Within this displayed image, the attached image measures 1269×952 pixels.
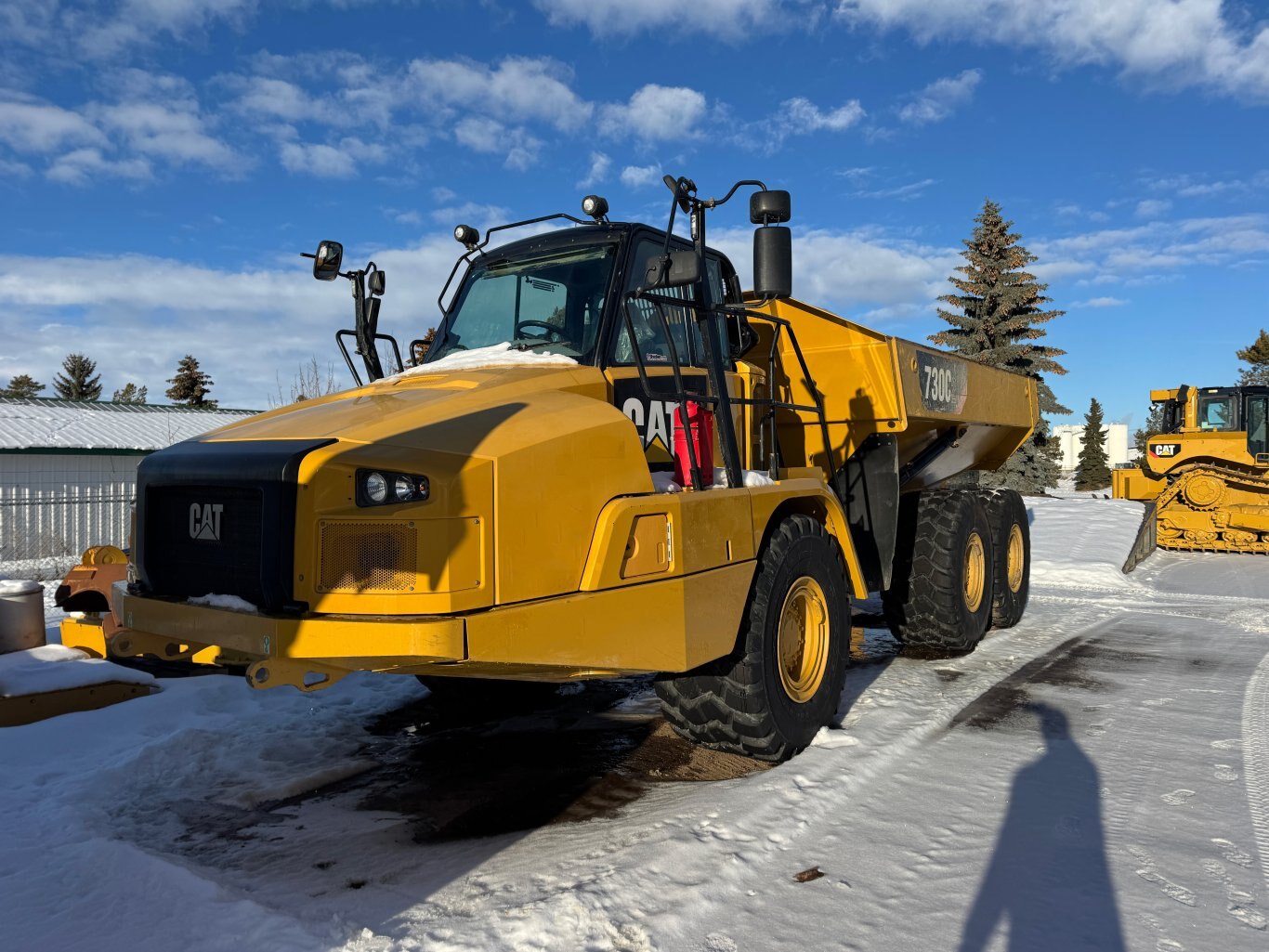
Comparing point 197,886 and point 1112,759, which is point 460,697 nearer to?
point 197,886

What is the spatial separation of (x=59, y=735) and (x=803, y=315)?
4.97 metres

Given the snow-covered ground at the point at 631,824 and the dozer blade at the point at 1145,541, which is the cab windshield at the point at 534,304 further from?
the dozer blade at the point at 1145,541

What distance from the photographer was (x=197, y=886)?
3117 mm

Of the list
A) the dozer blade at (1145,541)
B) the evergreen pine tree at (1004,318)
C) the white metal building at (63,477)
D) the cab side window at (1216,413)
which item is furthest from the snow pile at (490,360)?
the evergreen pine tree at (1004,318)

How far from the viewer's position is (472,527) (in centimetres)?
309

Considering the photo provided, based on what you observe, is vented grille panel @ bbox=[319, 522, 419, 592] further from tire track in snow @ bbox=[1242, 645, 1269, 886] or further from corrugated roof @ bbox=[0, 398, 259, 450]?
corrugated roof @ bbox=[0, 398, 259, 450]

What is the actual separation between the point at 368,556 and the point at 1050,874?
2.55 m

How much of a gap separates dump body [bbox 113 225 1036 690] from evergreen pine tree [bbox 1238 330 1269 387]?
47299 mm

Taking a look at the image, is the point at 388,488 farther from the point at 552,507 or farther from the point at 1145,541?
the point at 1145,541

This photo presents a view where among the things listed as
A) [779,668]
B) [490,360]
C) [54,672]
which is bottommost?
[54,672]

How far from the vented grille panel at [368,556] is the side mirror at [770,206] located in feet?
6.58

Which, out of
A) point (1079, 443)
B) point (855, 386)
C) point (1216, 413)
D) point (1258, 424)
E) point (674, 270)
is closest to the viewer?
point (674, 270)

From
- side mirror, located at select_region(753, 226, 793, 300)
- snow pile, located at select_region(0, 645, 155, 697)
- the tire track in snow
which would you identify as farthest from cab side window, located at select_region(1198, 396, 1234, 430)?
snow pile, located at select_region(0, 645, 155, 697)

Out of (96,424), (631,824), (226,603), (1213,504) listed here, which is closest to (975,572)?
(631,824)
